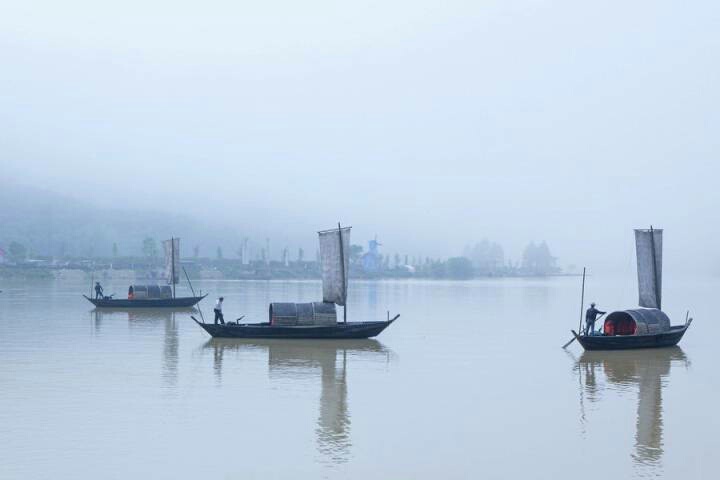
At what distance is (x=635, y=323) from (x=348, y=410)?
22.9 meters

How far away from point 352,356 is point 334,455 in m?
19.5

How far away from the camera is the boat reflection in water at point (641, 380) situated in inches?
778

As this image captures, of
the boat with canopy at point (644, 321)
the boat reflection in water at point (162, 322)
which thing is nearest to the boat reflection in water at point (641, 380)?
the boat with canopy at point (644, 321)

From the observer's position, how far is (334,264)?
4503cm

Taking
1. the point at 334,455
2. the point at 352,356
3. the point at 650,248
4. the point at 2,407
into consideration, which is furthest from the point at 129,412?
the point at 650,248

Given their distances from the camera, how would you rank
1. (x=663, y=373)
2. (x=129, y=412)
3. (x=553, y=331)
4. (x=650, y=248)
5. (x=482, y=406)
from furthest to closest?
1. (x=553, y=331)
2. (x=650, y=248)
3. (x=663, y=373)
4. (x=482, y=406)
5. (x=129, y=412)

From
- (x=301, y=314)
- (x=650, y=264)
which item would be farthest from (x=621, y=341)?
(x=301, y=314)

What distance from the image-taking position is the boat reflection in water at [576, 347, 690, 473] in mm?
19766

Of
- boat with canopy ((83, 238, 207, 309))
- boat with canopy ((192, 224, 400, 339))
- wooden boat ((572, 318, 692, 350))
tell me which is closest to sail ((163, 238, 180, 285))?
boat with canopy ((83, 238, 207, 309))

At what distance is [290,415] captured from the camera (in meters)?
23.0

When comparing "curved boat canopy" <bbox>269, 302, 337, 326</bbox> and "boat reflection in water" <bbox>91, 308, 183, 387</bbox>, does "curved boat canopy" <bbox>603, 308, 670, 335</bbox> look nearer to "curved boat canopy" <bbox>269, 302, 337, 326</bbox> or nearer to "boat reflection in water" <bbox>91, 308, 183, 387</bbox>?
"curved boat canopy" <bbox>269, 302, 337, 326</bbox>

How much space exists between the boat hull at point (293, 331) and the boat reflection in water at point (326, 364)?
1.48 feet

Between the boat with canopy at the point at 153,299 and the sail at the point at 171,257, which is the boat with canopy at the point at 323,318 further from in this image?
the sail at the point at 171,257

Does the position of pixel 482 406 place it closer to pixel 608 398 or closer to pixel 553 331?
pixel 608 398
